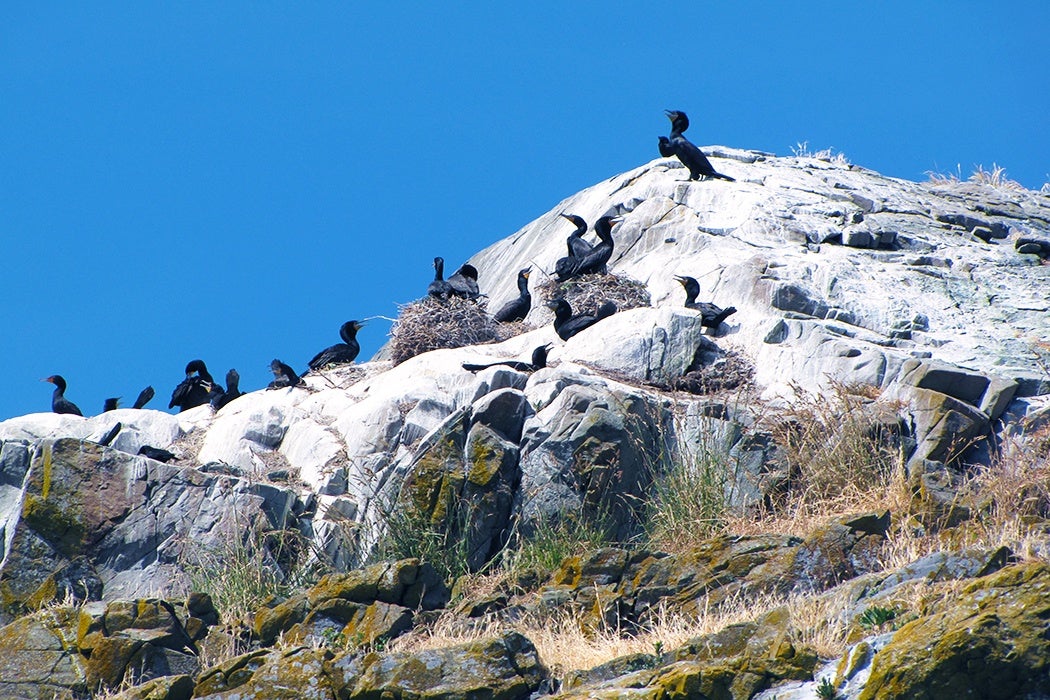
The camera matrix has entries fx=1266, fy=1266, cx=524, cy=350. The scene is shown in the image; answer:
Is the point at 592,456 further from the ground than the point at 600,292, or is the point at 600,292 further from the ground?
the point at 600,292

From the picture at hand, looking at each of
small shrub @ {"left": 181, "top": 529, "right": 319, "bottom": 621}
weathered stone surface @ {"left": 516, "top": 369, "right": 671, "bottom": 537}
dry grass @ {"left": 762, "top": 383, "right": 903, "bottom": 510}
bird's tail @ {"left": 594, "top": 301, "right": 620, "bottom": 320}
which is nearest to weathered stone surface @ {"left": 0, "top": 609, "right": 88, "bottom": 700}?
small shrub @ {"left": 181, "top": 529, "right": 319, "bottom": 621}

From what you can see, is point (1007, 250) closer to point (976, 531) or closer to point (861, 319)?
point (861, 319)

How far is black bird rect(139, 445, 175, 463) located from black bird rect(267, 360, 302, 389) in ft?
7.32

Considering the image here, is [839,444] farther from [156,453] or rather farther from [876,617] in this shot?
[156,453]

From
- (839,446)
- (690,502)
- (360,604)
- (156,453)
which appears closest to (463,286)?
(156,453)

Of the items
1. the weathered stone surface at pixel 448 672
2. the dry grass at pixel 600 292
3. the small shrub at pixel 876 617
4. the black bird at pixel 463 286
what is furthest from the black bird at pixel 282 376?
the small shrub at pixel 876 617

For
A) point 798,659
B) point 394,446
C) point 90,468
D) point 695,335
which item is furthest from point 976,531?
point 90,468

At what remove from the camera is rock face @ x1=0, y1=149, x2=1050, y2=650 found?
13.9 metres

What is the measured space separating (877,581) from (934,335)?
7.46 m

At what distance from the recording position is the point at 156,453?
53.6ft

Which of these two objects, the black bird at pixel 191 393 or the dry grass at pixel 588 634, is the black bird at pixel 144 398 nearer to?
the black bird at pixel 191 393

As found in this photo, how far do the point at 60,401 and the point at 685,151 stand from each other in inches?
465

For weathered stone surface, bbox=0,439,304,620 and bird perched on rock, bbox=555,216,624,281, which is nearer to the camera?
weathered stone surface, bbox=0,439,304,620

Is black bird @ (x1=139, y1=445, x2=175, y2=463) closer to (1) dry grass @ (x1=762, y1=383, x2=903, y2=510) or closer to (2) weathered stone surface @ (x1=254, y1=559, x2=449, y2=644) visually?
(2) weathered stone surface @ (x1=254, y1=559, x2=449, y2=644)
